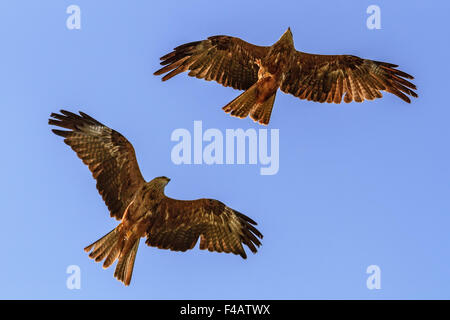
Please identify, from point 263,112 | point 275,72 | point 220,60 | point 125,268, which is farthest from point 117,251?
point 275,72

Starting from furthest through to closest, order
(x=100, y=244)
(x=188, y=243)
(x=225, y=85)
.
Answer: (x=225, y=85)
(x=188, y=243)
(x=100, y=244)

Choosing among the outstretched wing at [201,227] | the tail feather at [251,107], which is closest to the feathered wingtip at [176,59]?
the tail feather at [251,107]

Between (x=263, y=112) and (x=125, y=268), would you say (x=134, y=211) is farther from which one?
(x=263, y=112)

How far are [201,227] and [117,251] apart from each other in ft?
4.84

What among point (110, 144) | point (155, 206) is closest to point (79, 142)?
point (110, 144)

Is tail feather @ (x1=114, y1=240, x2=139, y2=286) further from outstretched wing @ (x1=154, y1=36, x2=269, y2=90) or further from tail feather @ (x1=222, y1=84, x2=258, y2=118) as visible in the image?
outstretched wing @ (x1=154, y1=36, x2=269, y2=90)

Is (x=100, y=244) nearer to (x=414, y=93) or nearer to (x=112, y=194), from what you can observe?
(x=112, y=194)

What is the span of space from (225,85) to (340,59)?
2071 mm

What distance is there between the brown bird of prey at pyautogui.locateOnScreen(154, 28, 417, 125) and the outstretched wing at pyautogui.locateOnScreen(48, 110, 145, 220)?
4.86ft

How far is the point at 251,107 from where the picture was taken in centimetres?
1119

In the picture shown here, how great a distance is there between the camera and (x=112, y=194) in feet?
35.0

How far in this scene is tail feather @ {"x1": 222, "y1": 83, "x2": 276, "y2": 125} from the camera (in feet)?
36.3

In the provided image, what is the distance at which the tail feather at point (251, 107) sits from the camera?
11062 mm

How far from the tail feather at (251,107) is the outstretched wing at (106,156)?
1.81m
